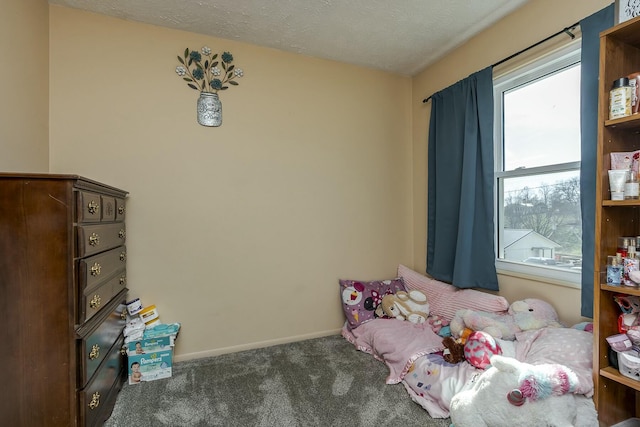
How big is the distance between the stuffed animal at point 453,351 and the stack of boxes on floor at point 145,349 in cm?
175

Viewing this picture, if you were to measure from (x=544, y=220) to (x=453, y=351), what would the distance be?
3.37 feet

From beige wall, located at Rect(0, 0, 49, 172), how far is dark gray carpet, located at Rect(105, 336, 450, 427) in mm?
1464

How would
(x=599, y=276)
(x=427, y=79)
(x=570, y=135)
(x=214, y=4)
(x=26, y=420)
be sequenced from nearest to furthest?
(x=26, y=420)
(x=599, y=276)
(x=570, y=135)
(x=214, y=4)
(x=427, y=79)

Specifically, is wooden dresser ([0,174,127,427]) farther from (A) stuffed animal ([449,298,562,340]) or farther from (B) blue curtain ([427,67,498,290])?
(B) blue curtain ([427,67,498,290])

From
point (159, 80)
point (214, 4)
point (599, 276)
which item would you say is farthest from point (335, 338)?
point (214, 4)

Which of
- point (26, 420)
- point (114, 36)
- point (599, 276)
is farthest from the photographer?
point (114, 36)

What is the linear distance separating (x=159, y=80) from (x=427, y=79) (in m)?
2.25

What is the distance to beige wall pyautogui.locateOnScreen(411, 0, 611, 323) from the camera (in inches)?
68.6

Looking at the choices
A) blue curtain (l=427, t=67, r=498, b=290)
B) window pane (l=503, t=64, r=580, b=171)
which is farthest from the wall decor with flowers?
window pane (l=503, t=64, r=580, b=171)

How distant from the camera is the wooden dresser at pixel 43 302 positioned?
1.18 m

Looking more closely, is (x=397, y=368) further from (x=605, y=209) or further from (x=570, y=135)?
(x=570, y=135)

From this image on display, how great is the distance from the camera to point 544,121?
6.43 feet

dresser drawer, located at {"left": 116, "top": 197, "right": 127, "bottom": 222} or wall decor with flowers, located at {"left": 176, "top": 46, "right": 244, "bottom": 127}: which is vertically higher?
wall decor with flowers, located at {"left": 176, "top": 46, "right": 244, "bottom": 127}

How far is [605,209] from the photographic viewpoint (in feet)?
4.35
